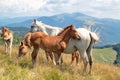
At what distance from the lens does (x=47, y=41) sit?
11594mm

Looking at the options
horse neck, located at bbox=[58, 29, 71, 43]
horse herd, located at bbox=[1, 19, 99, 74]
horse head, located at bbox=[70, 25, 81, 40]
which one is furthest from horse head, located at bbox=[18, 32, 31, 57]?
horse head, located at bbox=[70, 25, 81, 40]

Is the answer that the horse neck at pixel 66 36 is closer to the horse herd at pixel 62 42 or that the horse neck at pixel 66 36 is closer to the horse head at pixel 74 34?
the horse herd at pixel 62 42

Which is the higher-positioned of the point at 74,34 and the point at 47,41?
the point at 74,34

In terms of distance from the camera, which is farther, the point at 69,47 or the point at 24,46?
the point at 69,47

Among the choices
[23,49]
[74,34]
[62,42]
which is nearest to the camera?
[23,49]

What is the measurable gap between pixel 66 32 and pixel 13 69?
4.70m

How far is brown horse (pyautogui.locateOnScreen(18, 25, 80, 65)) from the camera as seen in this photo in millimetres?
10941

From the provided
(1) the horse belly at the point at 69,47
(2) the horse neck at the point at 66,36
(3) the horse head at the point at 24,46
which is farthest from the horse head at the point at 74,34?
(3) the horse head at the point at 24,46

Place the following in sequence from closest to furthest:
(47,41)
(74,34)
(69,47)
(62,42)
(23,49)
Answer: (23,49), (47,41), (62,42), (74,34), (69,47)

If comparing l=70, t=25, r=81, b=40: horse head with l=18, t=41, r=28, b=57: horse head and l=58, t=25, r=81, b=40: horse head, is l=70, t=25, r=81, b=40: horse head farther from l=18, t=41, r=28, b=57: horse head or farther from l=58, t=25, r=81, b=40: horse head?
l=18, t=41, r=28, b=57: horse head

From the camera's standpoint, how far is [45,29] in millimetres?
15281

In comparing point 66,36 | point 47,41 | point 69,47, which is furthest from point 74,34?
Answer: point 47,41

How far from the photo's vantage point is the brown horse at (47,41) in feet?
35.9

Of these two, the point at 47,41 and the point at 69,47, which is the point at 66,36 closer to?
the point at 69,47
